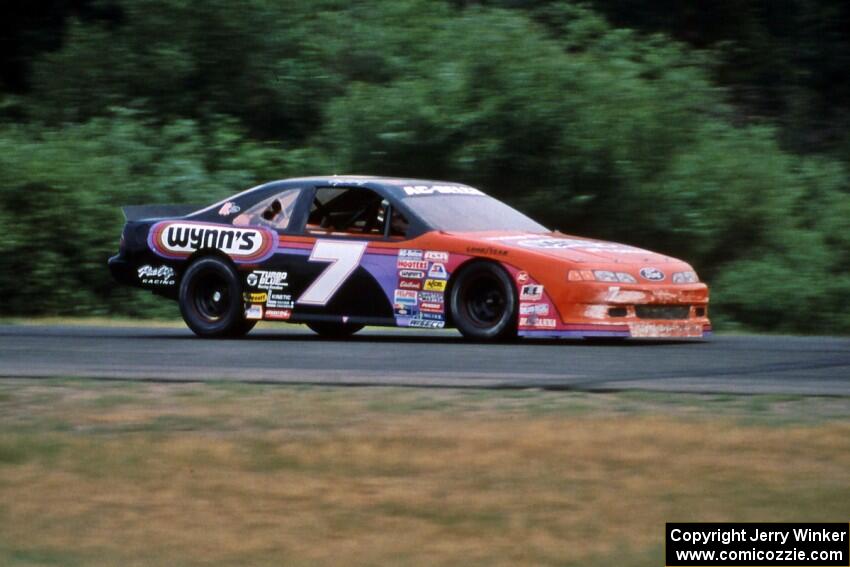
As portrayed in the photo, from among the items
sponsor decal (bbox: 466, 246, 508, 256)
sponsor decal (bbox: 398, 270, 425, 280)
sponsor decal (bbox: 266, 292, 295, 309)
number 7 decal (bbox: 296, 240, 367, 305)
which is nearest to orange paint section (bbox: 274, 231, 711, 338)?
sponsor decal (bbox: 466, 246, 508, 256)

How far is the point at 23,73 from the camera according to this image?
29.4 meters

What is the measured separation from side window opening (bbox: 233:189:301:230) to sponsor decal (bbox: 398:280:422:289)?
130cm

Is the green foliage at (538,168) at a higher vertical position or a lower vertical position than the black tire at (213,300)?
higher

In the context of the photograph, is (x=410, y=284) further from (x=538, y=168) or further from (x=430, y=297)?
(x=538, y=168)

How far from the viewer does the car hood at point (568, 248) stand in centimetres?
1221

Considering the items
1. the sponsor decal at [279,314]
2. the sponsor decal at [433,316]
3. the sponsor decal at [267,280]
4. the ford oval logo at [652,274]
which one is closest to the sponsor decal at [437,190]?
the sponsor decal at [433,316]

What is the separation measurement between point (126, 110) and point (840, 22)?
42.6ft

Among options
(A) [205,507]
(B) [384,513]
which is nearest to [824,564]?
(B) [384,513]

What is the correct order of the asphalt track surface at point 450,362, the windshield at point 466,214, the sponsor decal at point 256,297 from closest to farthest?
the asphalt track surface at point 450,362 < the windshield at point 466,214 < the sponsor decal at point 256,297

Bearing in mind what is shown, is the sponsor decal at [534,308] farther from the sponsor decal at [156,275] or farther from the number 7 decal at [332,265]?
the sponsor decal at [156,275]

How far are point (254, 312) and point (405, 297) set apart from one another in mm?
1448

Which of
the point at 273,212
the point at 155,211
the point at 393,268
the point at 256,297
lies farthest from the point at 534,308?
the point at 155,211

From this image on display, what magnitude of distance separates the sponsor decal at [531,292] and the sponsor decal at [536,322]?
0.47ft

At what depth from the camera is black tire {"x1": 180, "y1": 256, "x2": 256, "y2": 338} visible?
1345 centimetres
